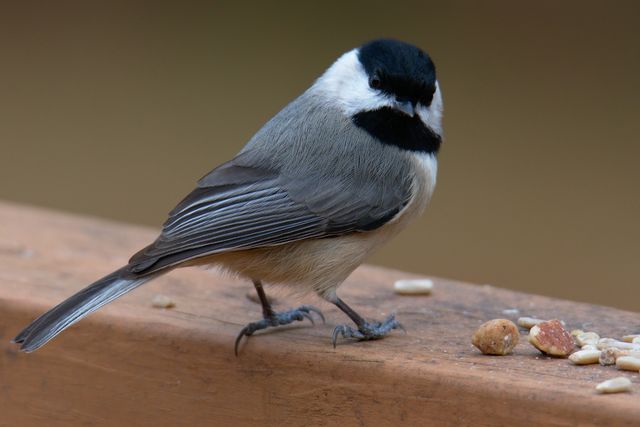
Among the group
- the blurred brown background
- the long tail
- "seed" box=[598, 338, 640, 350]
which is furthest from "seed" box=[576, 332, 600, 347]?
the blurred brown background

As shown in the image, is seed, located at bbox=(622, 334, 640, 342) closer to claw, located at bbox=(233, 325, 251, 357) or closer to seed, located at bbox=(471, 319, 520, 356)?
seed, located at bbox=(471, 319, 520, 356)

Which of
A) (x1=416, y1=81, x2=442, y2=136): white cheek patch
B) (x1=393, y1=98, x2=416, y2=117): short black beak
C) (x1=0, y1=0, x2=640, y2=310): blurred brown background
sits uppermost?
(x1=393, y1=98, x2=416, y2=117): short black beak

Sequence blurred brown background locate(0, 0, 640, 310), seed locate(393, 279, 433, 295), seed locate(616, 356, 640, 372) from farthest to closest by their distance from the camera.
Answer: blurred brown background locate(0, 0, 640, 310) → seed locate(393, 279, 433, 295) → seed locate(616, 356, 640, 372)

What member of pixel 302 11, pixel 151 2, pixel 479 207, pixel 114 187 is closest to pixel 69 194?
pixel 114 187

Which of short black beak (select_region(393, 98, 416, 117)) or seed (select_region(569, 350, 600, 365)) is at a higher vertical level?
short black beak (select_region(393, 98, 416, 117))

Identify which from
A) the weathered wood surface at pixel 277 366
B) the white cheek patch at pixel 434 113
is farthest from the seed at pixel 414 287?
the white cheek patch at pixel 434 113

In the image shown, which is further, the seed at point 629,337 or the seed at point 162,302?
the seed at point 162,302

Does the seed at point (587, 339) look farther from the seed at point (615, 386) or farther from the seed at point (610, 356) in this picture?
the seed at point (615, 386)

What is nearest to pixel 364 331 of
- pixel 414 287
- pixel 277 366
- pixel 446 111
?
pixel 277 366
